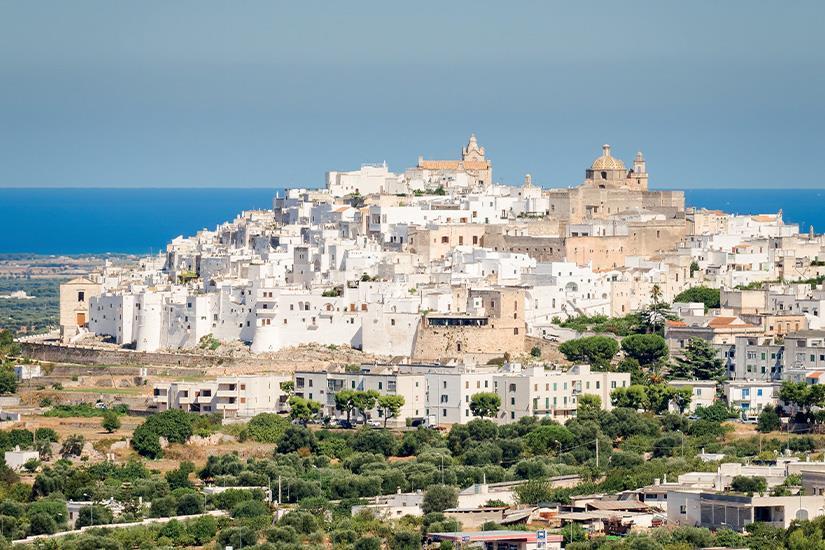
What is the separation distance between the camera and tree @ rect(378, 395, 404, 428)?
5591 centimetres

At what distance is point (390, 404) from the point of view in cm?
5588

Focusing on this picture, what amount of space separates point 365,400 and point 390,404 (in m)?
0.64

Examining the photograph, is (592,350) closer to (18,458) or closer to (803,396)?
(803,396)

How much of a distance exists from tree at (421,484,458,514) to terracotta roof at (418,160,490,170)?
121ft

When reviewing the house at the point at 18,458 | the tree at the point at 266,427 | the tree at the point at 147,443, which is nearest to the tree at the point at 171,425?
the tree at the point at 147,443

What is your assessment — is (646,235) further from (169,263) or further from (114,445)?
(114,445)

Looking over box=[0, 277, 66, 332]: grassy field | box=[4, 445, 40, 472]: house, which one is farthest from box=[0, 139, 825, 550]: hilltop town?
box=[0, 277, 66, 332]: grassy field

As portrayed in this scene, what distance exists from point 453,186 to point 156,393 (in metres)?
22.0

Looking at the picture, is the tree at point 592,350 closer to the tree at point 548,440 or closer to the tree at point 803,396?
the tree at point 803,396

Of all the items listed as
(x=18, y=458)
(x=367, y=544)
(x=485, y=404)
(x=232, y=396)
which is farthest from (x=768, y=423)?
(x=18, y=458)

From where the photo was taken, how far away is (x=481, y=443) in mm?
52562

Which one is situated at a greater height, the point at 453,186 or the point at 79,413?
the point at 453,186

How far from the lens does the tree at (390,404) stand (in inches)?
2201

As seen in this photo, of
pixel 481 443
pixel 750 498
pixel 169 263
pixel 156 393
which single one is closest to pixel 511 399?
pixel 481 443
